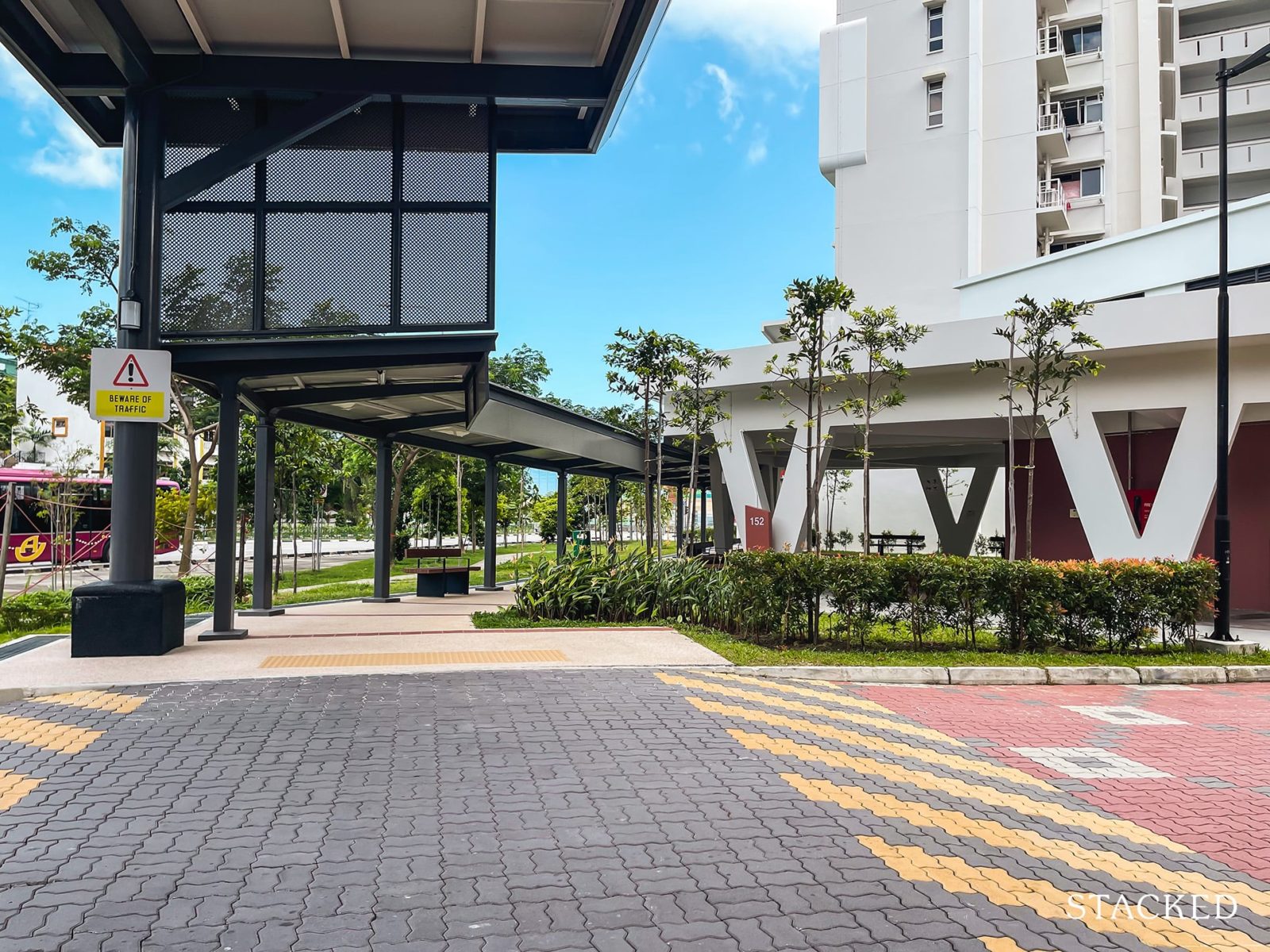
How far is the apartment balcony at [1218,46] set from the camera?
124 ft

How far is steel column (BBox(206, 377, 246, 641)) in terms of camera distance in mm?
11664

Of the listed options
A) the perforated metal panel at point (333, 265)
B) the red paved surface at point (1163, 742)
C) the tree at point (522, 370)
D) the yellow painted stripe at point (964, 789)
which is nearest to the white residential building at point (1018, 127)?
the tree at point (522, 370)

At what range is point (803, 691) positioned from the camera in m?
8.86

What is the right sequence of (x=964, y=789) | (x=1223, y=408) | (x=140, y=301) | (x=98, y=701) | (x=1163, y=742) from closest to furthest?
(x=964, y=789) < (x=1163, y=742) < (x=98, y=701) < (x=140, y=301) < (x=1223, y=408)

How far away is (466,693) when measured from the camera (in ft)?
27.3

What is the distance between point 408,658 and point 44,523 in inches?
1214

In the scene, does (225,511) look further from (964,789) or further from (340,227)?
(964,789)

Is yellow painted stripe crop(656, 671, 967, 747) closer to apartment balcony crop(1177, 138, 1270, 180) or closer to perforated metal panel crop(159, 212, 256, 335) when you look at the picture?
perforated metal panel crop(159, 212, 256, 335)

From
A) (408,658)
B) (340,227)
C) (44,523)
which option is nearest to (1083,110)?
(340,227)

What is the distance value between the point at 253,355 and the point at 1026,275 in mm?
23050

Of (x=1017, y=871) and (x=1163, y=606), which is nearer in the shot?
(x=1017, y=871)

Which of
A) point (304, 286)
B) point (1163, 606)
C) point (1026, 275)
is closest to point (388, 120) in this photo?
point (304, 286)

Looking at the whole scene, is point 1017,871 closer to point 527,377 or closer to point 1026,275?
point 1026,275

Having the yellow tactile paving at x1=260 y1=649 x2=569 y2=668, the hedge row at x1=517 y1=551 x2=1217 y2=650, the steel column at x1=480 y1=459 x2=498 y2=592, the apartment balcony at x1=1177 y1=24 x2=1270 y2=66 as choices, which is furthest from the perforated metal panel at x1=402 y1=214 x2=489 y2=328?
the apartment balcony at x1=1177 y1=24 x2=1270 y2=66
